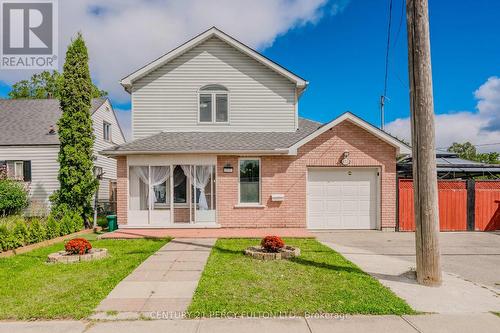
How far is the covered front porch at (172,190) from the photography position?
12141 millimetres

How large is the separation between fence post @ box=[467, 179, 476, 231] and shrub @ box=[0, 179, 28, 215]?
21.6 metres

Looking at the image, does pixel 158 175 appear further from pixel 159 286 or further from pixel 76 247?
pixel 159 286

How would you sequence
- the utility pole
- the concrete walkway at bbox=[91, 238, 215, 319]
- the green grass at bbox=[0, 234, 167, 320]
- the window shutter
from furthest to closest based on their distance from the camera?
the window shutter, the utility pole, the concrete walkway at bbox=[91, 238, 215, 319], the green grass at bbox=[0, 234, 167, 320]

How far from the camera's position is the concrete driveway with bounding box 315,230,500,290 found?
717cm

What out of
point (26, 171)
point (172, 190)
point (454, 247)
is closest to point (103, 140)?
point (26, 171)

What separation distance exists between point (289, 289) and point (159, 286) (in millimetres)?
2382

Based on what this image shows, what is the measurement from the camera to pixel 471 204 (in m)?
12.4

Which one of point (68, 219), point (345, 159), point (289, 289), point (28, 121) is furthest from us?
point (28, 121)

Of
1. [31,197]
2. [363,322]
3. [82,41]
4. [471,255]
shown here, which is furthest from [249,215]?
[31,197]

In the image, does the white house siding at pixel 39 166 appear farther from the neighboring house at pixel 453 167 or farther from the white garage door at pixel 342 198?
the neighboring house at pixel 453 167

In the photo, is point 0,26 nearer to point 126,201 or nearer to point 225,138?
point 126,201

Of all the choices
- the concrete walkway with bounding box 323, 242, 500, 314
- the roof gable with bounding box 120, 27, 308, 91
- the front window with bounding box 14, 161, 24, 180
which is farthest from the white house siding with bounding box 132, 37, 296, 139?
the front window with bounding box 14, 161, 24, 180

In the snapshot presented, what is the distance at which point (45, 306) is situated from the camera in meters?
4.87

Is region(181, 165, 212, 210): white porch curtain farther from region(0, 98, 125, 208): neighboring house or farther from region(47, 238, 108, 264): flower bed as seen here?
region(0, 98, 125, 208): neighboring house
